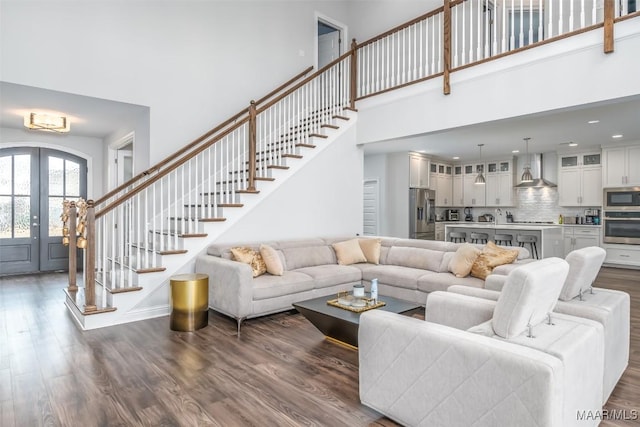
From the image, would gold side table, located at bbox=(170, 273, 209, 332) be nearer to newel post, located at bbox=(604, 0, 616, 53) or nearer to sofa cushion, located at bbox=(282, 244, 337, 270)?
sofa cushion, located at bbox=(282, 244, 337, 270)

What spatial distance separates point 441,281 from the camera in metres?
4.48

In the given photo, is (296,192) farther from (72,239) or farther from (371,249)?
(72,239)

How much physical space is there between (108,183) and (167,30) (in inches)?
118

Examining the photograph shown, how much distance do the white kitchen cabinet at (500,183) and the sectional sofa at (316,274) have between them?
18.0ft

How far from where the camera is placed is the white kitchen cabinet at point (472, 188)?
1027 cm

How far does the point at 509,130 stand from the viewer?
670 centimetres

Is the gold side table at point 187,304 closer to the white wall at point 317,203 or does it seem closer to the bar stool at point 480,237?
the white wall at point 317,203

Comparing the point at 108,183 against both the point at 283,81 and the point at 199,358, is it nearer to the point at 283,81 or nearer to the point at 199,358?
the point at 283,81

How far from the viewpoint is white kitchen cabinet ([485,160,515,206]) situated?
32.1 feet

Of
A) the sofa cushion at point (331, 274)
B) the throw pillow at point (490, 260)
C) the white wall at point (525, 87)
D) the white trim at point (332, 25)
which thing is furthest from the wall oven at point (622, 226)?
the white trim at point (332, 25)

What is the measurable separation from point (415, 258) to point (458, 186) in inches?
240

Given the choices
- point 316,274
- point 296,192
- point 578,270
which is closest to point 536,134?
point 296,192

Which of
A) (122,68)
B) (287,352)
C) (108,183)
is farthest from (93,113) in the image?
(287,352)

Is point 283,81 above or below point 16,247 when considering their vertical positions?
above
